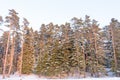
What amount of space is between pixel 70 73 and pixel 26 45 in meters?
13.1

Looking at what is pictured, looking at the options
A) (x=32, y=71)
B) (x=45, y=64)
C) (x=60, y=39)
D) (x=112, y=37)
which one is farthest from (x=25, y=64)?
(x=112, y=37)

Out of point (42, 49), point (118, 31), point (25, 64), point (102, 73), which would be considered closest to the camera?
point (102, 73)

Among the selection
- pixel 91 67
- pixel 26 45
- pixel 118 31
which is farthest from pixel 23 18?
pixel 118 31

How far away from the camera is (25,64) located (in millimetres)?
48281

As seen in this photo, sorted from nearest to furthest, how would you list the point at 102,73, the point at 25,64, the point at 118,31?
1. the point at 102,73
2. the point at 118,31
3. the point at 25,64

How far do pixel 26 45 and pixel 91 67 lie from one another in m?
17.3

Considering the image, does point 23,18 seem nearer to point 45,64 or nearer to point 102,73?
point 45,64

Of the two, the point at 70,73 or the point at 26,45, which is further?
the point at 26,45

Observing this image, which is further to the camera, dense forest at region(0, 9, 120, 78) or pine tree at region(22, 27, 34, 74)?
pine tree at region(22, 27, 34, 74)

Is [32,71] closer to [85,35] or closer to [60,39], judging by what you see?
[60,39]

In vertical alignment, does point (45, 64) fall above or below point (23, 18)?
below

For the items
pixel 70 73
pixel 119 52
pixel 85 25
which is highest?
pixel 85 25

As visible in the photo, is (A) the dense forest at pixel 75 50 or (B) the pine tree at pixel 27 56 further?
(B) the pine tree at pixel 27 56

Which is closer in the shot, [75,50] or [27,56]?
[75,50]
